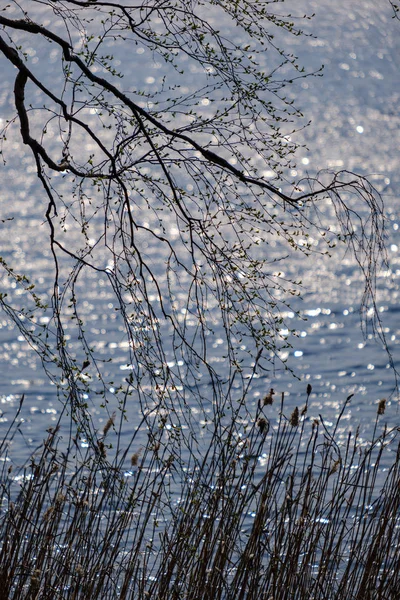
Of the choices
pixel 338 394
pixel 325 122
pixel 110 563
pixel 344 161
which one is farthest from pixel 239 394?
pixel 325 122

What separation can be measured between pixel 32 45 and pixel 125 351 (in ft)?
73.0

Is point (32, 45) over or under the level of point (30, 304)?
over

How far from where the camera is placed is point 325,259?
19.4 m

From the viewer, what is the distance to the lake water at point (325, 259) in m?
12.1

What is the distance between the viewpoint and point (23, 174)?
2552cm

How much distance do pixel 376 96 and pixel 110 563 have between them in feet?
89.8

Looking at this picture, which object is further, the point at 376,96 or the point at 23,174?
the point at 376,96

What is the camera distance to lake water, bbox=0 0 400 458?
39.8 feet

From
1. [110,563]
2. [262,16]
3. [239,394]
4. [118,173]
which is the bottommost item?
[110,563]

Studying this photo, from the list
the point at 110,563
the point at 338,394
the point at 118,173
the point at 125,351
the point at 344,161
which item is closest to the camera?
the point at 118,173


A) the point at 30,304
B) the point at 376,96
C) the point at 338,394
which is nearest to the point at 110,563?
the point at 338,394

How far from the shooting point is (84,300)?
56.1ft

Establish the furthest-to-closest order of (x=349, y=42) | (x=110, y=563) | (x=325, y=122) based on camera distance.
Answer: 1. (x=349, y=42)
2. (x=325, y=122)
3. (x=110, y=563)

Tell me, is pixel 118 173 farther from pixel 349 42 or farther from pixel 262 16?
pixel 349 42
